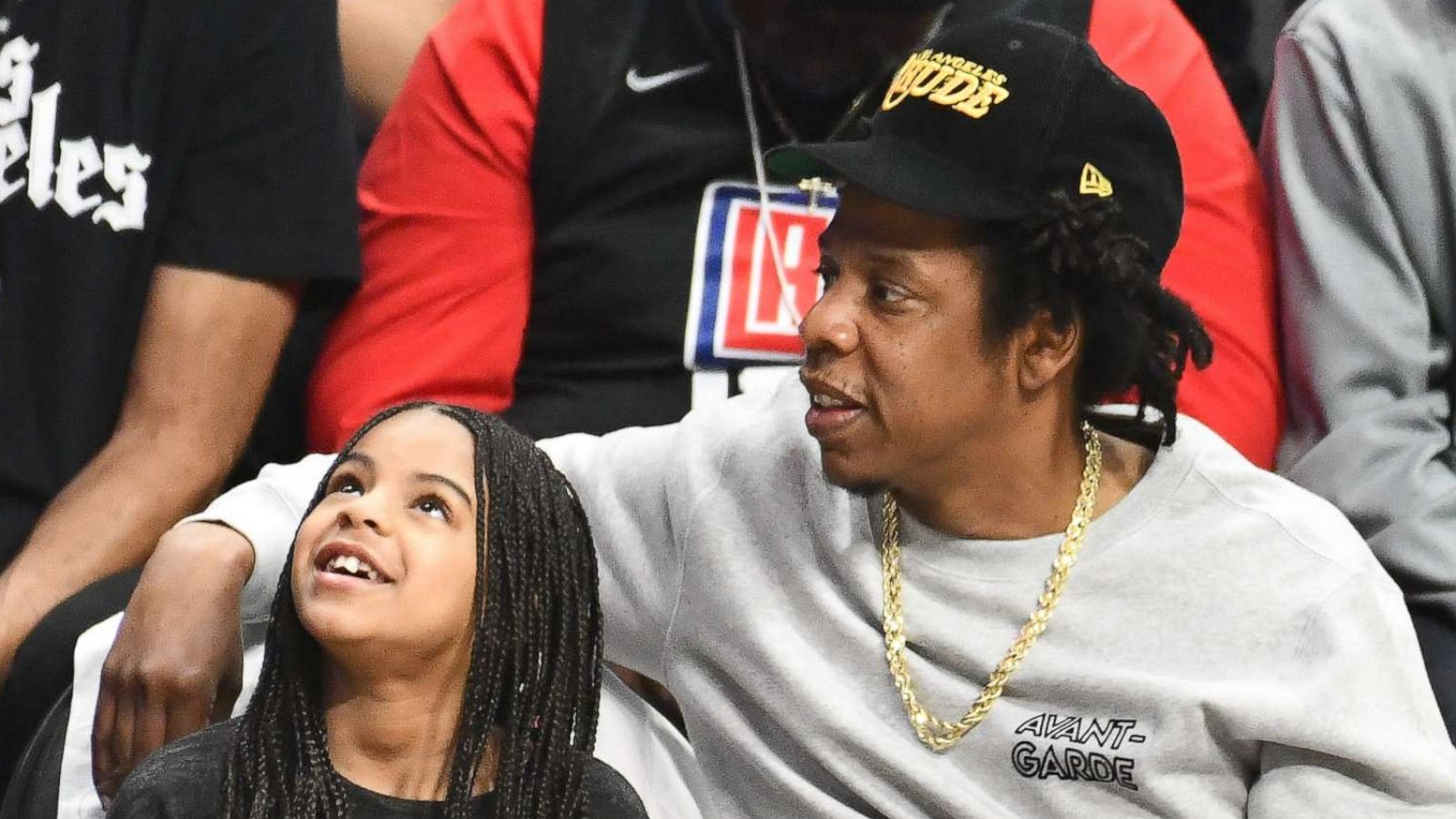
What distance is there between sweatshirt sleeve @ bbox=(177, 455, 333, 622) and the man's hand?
0.13ft

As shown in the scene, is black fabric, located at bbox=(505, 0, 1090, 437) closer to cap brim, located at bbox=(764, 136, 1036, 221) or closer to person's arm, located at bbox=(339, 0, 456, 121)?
person's arm, located at bbox=(339, 0, 456, 121)

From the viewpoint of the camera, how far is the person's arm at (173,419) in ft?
6.28

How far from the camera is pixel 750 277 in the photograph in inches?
80.0

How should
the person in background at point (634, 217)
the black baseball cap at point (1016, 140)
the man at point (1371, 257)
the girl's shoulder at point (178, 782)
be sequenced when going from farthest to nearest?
the person in background at point (634, 217), the man at point (1371, 257), the black baseball cap at point (1016, 140), the girl's shoulder at point (178, 782)

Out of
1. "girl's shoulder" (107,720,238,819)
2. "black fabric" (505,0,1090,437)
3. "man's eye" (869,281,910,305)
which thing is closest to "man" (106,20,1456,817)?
"man's eye" (869,281,910,305)

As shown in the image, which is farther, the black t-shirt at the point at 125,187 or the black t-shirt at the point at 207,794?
the black t-shirt at the point at 125,187

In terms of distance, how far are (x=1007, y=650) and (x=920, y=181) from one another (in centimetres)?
34

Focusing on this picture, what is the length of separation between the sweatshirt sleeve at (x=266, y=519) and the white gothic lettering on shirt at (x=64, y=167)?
0.42 metres

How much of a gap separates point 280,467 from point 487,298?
1.24ft

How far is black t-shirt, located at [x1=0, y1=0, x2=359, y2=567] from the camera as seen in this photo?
2.00 m

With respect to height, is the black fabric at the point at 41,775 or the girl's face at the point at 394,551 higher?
the girl's face at the point at 394,551

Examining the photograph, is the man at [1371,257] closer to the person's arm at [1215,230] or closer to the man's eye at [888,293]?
the person's arm at [1215,230]

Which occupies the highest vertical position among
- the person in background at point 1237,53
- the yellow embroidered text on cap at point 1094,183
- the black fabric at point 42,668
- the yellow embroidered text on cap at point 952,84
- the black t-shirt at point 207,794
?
the yellow embroidered text on cap at point 952,84

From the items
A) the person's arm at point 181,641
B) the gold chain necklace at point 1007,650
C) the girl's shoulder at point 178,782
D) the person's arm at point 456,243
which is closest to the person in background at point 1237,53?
the person's arm at point 456,243
